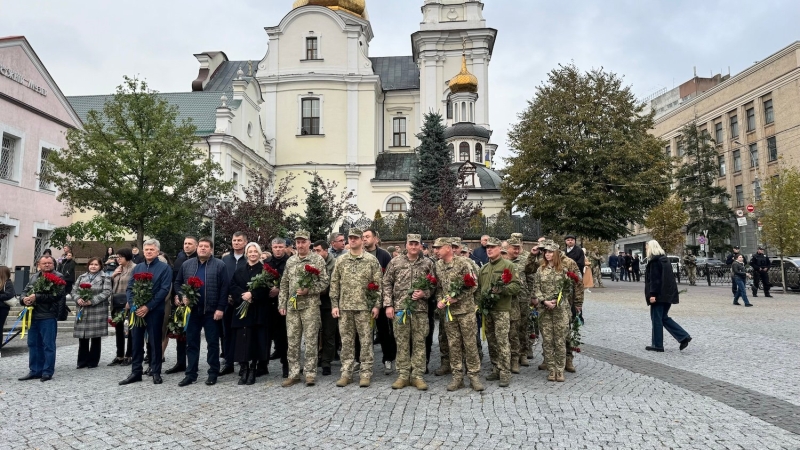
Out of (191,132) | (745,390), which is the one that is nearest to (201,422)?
(745,390)

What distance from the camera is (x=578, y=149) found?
28359mm

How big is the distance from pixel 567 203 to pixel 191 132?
18.3m

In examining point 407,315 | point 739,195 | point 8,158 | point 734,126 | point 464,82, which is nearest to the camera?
point 407,315

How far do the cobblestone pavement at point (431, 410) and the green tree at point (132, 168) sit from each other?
11.5 meters

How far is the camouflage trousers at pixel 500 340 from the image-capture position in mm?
7055

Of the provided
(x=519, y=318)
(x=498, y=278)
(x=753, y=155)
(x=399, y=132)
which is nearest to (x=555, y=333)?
(x=519, y=318)

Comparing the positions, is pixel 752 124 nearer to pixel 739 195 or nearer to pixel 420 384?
pixel 739 195

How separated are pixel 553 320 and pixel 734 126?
167ft

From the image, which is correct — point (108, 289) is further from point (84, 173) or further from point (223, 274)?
point (84, 173)

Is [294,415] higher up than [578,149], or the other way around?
[578,149]

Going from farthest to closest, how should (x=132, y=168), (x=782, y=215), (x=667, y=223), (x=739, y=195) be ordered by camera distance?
(x=739, y=195), (x=667, y=223), (x=782, y=215), (x=132, y=168)

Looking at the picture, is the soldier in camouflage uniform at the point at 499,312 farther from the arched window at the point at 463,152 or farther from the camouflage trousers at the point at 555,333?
the arched window at the point at 463,152

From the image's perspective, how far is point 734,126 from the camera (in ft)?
160

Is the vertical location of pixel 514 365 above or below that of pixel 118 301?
below
